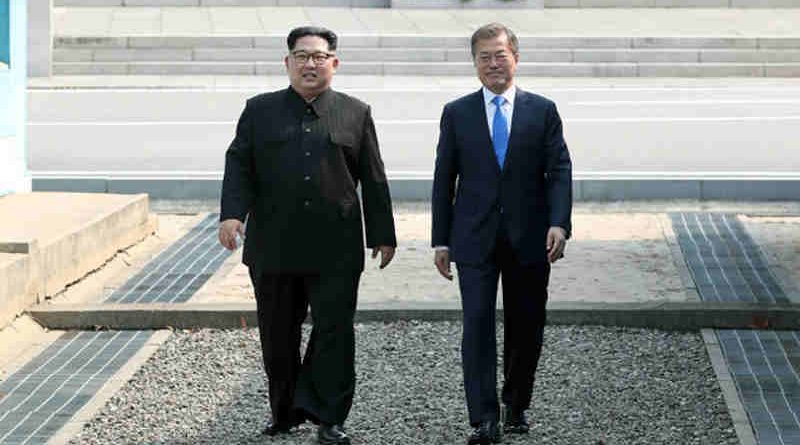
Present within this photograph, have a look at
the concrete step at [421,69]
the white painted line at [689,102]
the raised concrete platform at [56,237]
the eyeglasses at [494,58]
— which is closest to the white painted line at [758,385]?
the eyeglasses at [494,58]

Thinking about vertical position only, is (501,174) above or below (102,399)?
above

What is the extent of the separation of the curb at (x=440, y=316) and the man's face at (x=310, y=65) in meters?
2.52

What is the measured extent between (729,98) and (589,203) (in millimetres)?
8855

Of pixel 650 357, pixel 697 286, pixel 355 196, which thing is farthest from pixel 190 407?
pixel 697 286

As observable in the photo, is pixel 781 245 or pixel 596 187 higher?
pixel 596 187

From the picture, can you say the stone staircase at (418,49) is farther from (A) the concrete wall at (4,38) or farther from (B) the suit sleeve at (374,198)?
(B) the suit sleeve at (374,198)

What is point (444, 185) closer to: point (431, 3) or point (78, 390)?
point (78, 390)

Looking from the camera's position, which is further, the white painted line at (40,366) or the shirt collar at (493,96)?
the white painted line at (40,366)

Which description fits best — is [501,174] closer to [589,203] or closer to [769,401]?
[769,401]

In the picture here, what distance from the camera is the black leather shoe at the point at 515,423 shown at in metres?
7.84

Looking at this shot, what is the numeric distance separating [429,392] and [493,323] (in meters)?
0.99

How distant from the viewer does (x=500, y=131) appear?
7.67 meters

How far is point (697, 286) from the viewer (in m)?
11.1

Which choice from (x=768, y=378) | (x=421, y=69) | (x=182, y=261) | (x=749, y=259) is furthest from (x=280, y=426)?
(x=421, y=69)
